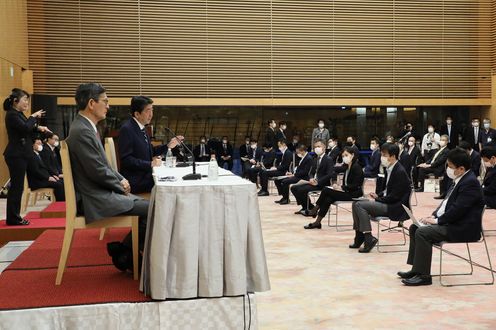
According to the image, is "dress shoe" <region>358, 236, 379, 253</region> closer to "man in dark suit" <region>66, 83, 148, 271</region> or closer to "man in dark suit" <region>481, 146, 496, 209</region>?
"man in dark suit" <region>481, 146, 496, 209</region>

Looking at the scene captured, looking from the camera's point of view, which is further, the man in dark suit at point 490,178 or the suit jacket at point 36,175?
the suit jacket at point 36,175

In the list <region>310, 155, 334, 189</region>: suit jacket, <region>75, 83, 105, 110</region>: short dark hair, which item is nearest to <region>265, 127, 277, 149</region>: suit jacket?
<region>310, 155, 334, 189</region>: suit jacket

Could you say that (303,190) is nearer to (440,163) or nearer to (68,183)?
(440,163)

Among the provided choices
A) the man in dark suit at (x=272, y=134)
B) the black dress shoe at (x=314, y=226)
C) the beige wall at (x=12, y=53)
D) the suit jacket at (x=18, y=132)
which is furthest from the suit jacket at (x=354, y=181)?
the beige wall at (x=12, y=53)

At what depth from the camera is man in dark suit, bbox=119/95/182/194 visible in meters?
4.68

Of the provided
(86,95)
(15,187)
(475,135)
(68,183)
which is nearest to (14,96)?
(15,187)

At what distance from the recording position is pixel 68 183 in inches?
149

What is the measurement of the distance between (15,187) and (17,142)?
0.49 metres

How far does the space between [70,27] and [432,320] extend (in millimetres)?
13903

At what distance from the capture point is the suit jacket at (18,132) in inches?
239

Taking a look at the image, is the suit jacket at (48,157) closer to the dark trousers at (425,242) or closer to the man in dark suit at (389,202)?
the man in dark suit at (389,202)

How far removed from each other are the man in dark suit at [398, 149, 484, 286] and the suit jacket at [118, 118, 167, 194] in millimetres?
2347

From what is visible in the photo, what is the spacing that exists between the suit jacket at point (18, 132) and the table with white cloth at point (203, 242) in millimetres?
3319

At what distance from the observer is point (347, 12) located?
55.5 feet
